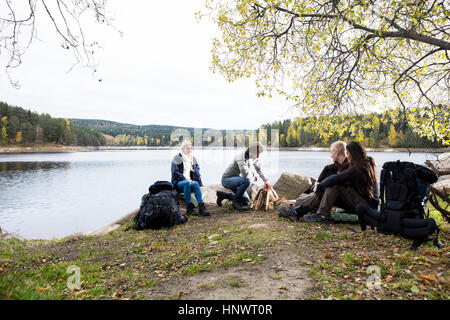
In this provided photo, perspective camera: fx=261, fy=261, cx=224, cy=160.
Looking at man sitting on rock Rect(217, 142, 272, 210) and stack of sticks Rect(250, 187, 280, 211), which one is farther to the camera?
stack of sticks Rect(250, 187, 280, 211)

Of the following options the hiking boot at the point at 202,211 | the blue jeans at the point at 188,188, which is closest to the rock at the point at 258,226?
the hiking boot at the point at 202,211

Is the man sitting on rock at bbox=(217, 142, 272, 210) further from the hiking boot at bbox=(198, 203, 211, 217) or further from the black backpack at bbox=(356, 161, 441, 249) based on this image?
the black backpack at bbox=(356, 161, 441, 249)

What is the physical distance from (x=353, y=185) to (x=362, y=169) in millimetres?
406

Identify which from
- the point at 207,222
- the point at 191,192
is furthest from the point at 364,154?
the point at 191,192

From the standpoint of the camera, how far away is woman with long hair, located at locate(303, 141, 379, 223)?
5.18m

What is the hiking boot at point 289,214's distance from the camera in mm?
6173

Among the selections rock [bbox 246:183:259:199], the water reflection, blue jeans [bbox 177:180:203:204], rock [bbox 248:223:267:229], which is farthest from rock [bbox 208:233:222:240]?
the water reflection

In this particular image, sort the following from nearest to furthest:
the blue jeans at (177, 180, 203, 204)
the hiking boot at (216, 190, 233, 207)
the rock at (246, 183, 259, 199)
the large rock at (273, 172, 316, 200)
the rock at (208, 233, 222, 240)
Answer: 1. the rock at (208, 233, 222, 240)
2. the blue jeans at (177, 180, 203, 204)
3. the hiking boot at (216, 190, 233, 207)
4. the large rock at (273, 172, 316, 200)
5. the rock at (246, 183, 259, 199)

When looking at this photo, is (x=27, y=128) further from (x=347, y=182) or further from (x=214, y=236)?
(x=347, y=182)

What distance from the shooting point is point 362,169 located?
17.0 ft

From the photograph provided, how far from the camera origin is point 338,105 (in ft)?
22.4

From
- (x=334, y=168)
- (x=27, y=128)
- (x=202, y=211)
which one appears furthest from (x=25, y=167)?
(x=27, y=128)

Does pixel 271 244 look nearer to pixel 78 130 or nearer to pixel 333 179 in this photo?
pixel 333 179

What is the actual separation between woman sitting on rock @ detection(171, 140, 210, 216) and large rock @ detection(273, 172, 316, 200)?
300 centimetres
